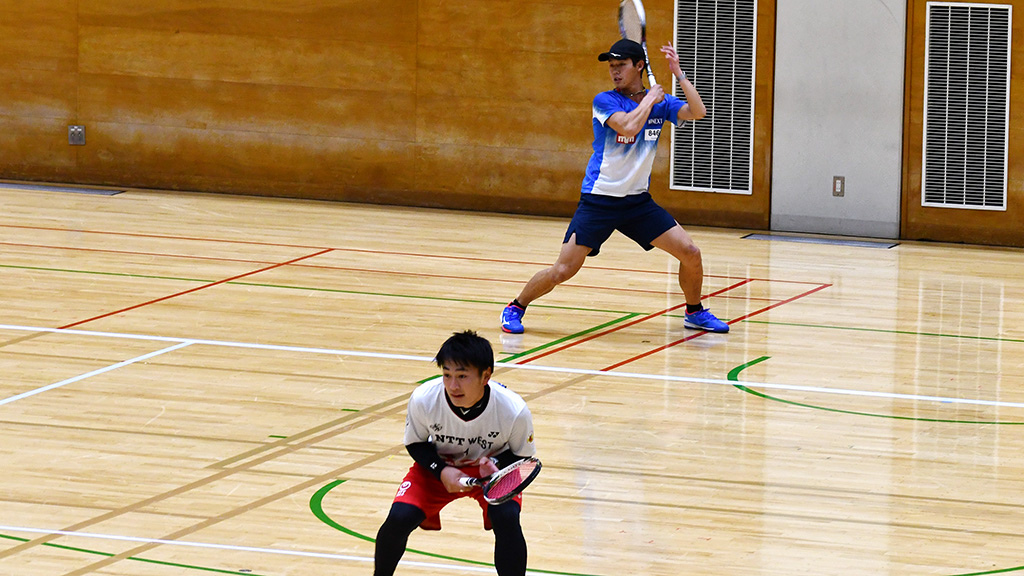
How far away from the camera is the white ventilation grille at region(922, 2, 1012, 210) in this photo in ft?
42.1

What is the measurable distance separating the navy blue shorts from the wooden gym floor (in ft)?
2.02

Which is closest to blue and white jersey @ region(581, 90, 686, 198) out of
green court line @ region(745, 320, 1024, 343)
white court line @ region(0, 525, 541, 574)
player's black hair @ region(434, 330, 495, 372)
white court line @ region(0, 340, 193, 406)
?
green court line @ region(745, 320, 1024, 343)

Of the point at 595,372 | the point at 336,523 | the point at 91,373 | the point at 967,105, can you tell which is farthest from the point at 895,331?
the point at 336,523

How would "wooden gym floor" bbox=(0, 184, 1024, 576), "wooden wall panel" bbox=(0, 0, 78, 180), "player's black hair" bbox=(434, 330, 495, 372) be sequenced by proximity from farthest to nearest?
"wooden wall panel" bbox=(0, 0, 78, 180), "wooden gym floor" bbox=(0, 184, 1024, 576), "player's black hair" bbox=(434, 330, 495, 372)

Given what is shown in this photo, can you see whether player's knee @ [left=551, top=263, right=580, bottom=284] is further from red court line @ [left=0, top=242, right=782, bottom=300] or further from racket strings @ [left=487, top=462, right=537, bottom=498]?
racket strings @ [left=487, top=462, right=537, bottom=498]

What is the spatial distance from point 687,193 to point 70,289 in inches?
216

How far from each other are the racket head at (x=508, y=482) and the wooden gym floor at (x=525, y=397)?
73 cm

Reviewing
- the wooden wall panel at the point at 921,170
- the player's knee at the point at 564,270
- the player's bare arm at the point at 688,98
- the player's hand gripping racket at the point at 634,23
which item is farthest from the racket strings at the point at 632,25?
the wooden wall panel at the point at 921,170

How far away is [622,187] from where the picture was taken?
9250 mm

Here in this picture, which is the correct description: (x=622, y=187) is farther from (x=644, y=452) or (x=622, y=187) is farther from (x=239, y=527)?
(x=239, y=527)

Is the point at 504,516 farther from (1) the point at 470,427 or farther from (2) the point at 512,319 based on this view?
(2) the point at 512,319

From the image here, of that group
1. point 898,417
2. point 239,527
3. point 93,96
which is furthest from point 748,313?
point 93,96

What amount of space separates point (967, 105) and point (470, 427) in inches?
353

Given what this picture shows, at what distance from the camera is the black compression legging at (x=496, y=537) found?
489 centimetres
